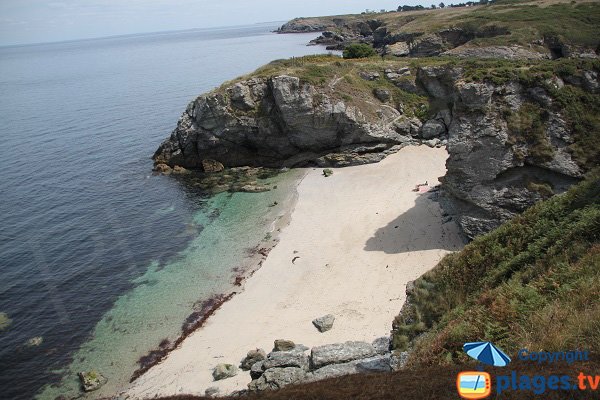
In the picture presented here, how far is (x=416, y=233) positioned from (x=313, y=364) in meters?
16.7

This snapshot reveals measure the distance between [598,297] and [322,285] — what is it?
18.0m

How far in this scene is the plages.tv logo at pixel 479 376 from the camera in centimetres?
820

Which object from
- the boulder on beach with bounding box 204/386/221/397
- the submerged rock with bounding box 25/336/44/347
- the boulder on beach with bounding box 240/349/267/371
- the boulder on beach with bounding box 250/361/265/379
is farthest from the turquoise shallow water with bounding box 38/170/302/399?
the boulder on beach with bounding box 250/361/265/379

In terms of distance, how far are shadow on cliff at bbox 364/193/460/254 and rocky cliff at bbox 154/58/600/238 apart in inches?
60.5

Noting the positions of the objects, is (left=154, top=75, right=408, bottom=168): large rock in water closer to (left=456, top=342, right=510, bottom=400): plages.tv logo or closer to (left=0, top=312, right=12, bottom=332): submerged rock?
(left=0, top=312, right=12, bottom=332): submerged rock

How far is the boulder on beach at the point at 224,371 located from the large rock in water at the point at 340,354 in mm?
5282

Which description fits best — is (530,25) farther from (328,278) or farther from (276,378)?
(276,378)

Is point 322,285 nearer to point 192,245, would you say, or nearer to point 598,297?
point 192,245

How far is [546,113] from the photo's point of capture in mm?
27188

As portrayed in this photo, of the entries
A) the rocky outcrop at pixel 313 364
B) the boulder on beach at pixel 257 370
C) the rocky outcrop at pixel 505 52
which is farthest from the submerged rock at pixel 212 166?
the rocky outcrop at pixel 505 52

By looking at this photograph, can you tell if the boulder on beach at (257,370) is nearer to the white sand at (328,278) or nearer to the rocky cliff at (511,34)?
the white sand at (328,278)

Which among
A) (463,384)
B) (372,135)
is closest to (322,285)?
(463,384)

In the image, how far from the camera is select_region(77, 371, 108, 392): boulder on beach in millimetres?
21672

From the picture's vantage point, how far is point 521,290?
42.9ft
